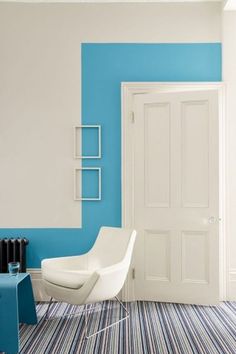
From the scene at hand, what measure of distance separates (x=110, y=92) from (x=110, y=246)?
1.59 metres

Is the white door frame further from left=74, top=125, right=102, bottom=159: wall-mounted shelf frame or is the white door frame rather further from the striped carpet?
the striped carpet

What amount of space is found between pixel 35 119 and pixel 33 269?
1.56 meters

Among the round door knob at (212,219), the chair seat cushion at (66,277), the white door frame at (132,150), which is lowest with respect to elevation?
the chair seat cushion at (66,277)

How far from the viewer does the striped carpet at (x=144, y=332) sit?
2.69 m

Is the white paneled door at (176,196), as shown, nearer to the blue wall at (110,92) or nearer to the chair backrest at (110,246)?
the blue wall at (110,92)

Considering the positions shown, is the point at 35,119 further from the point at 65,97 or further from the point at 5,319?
the point at 5,319

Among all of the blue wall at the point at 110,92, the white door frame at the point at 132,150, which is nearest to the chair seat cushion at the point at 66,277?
the blue wall at the point at 110,92

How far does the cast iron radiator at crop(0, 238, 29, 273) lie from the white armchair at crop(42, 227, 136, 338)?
19.4 inches

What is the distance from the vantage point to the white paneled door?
3641 mm

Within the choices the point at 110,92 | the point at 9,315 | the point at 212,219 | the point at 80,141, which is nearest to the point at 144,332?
the point at 9,315

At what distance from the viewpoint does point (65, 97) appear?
3.88m

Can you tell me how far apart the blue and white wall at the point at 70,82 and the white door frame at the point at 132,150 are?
81 mm

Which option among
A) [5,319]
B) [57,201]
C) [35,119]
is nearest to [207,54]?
[35,119]

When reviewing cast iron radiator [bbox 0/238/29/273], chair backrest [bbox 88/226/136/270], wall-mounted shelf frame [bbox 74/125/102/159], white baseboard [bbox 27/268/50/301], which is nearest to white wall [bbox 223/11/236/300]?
chair backrest [bbox 88/226/136/270]
